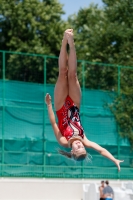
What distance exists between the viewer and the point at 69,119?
33.1 ft

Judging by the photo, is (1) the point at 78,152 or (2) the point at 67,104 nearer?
(1) the point at 78,152

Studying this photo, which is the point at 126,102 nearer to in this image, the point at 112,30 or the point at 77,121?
the point at 112,30

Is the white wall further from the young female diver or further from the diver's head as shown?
the diver's head

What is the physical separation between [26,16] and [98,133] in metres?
9.35

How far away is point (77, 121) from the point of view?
33.2 feet

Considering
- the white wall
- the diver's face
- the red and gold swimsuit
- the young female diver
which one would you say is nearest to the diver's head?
the diver's face

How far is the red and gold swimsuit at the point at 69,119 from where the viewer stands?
32.5ft

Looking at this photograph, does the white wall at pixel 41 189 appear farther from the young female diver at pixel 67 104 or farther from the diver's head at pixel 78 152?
the diver's head at pixel 78 152

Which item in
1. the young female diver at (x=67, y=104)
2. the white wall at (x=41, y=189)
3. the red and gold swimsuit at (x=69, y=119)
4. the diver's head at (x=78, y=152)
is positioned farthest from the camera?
the white wall at (x=41, y=189)

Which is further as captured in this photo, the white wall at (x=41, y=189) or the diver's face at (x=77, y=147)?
the white wall at (x=41, y=189)

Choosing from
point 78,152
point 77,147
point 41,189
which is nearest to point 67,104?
point 77,147

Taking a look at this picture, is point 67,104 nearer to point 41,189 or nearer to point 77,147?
point 77,147

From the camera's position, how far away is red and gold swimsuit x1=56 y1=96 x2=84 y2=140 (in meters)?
9.91

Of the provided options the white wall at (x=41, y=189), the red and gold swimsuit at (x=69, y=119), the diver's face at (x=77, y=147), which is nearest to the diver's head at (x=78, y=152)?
the diver's face at (x=77, y=147)
